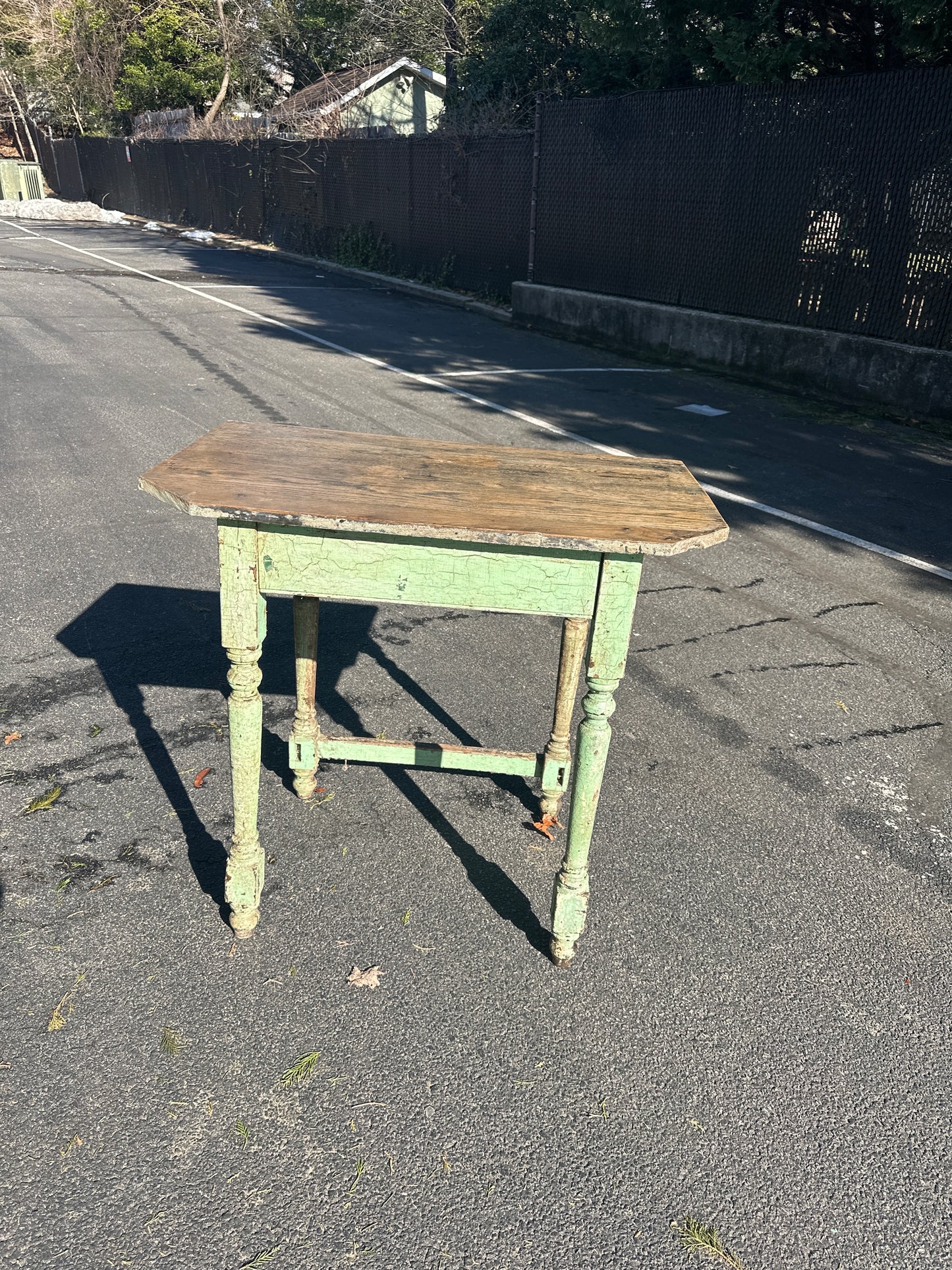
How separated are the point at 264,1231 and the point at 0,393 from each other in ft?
28.6

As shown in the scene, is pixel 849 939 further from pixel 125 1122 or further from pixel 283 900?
pixel 125 1122

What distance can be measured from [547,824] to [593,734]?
0.90 m

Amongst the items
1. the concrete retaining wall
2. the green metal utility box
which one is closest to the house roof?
the green metal utility box

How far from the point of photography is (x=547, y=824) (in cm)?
324

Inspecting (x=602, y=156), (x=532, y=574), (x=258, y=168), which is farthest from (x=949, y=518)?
(x=258, y=168)

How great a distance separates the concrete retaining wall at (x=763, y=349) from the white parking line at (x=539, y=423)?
3.83m

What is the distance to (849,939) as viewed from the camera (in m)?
2.79

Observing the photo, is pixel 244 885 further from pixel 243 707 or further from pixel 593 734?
pixel 593 734

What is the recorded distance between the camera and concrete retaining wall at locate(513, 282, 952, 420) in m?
9.69

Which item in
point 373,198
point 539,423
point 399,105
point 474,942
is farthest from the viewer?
point 399,105

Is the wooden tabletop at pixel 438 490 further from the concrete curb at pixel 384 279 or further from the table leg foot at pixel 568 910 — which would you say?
the concrete curb at pixel 384 279

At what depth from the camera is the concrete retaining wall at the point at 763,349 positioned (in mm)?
9688

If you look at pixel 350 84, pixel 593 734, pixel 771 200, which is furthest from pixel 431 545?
pixel 350 84

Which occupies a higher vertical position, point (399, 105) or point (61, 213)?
point (399, 105)
